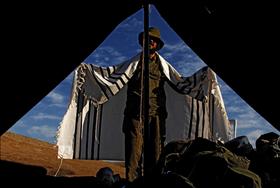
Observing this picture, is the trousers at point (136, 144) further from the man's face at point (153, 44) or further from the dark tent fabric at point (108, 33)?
the dark tent fabric at point (108, 33)

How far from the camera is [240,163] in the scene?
2.67 metres

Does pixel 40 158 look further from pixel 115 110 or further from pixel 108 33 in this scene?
pixel 108 33

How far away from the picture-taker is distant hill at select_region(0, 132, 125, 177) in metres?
5.41

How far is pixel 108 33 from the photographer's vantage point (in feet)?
11.5

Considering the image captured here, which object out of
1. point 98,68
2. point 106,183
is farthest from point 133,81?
point 106,183

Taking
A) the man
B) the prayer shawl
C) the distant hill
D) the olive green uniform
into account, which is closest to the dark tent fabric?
the man

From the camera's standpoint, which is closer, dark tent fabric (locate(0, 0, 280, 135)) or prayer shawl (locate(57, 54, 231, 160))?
dark tent fabric (locate(0, 0, 280, 135))

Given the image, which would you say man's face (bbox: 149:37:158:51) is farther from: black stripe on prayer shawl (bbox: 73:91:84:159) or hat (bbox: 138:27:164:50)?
black stripe on prayer shawl (bbox: 73:91:84:159)

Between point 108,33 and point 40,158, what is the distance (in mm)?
3135

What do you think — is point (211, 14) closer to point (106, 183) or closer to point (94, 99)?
point (106, 183)

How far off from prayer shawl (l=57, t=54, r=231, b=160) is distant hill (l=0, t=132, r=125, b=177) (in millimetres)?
156

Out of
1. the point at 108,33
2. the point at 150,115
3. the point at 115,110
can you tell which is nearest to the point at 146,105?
the point at 108,33

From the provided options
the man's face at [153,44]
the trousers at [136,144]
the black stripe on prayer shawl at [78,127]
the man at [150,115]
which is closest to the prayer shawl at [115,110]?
the black stripe on prayer shawl at [78,127]

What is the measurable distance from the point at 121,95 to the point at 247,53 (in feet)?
10.8
